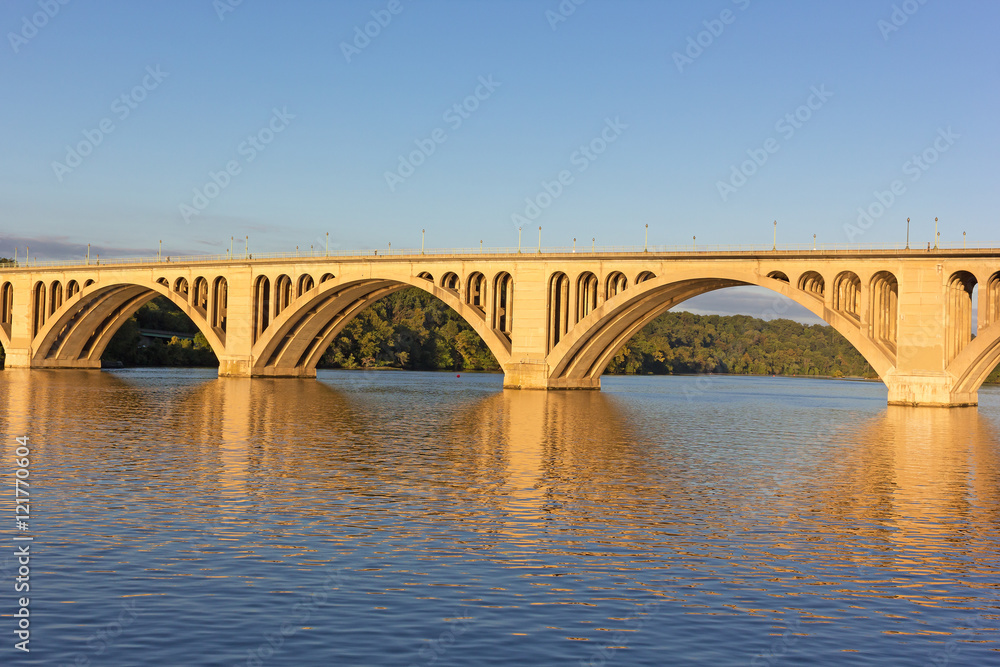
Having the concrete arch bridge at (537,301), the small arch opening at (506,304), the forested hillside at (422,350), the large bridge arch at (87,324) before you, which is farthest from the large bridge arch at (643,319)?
the forested hillside at (422,350)

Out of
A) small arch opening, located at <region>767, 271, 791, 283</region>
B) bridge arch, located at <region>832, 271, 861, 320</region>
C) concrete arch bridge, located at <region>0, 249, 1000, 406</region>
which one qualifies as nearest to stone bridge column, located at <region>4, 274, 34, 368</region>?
concrete arch bridge, located at <region>0, 249, 1000, 406</region>

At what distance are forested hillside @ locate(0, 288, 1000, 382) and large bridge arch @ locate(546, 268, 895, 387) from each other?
6283cm

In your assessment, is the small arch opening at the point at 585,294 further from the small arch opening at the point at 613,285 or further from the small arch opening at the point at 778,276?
the small arch opening at the point at 778,276

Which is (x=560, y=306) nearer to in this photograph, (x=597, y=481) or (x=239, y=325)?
(x=239, y=325)

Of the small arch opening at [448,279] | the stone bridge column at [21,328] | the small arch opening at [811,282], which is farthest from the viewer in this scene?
the stone bridge column at [21,328]

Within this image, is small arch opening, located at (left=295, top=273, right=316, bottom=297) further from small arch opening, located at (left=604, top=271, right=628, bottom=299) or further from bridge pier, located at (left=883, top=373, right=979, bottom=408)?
bridge pier, located at (left=883, top=373, right=979, bottom=408)

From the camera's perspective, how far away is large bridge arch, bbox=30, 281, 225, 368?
10150 cm

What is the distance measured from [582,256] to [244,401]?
29213 mm

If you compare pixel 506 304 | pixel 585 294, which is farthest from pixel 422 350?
pixel 585 294

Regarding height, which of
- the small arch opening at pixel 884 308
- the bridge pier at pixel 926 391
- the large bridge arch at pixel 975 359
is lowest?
the bridge pier at pixel 926 391

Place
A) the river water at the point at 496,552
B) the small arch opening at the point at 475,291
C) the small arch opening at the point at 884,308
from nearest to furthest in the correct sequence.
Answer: the river water at the point at 496,552 → the small arch opening at the point at 884,308 → the small arch opening at the point at 475,291

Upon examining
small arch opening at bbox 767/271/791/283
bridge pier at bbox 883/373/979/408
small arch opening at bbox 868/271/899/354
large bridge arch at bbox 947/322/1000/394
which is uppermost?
small arch opening at bbox 767/271/791/283

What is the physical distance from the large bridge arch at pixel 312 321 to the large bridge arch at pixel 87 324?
12417 mm

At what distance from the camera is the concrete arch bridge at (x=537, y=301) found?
59406 mm
